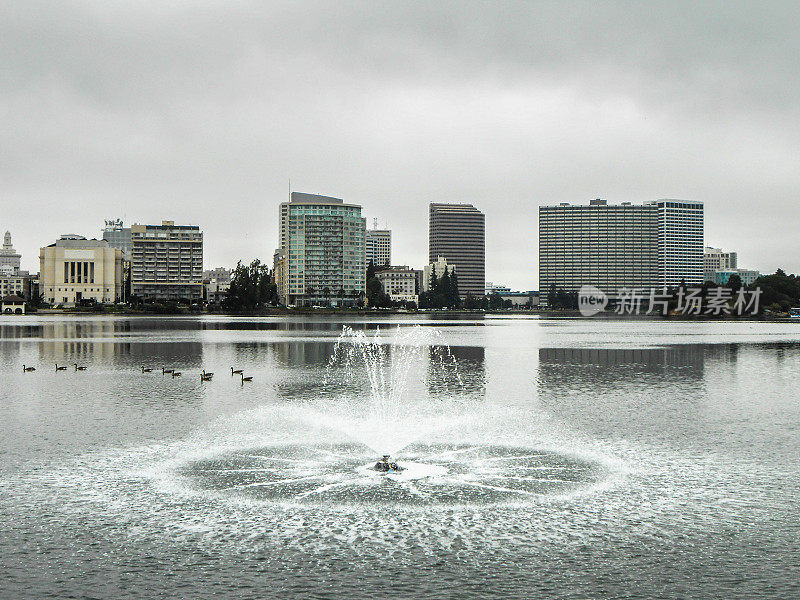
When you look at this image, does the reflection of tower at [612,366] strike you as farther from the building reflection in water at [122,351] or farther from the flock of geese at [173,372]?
the building reflection in water at [122,351]

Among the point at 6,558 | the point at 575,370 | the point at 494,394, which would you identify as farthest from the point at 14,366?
the point at 6,558

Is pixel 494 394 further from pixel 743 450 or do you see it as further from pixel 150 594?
pixel 150 594

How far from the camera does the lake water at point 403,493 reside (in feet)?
46.7

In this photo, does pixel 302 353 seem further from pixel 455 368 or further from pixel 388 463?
pixel 388 463

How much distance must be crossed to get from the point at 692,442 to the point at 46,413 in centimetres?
2643

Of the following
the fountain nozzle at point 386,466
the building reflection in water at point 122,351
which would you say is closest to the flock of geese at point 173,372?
the building reflection in water at point 122,351

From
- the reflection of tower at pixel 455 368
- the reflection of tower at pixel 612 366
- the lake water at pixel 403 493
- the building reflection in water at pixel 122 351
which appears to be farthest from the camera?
the building reflection in water at pixel 122 351

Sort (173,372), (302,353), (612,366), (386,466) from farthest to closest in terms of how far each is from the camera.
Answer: (302,353) → (612,366) → (173,372) → (386,466)

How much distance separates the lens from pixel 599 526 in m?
17.2

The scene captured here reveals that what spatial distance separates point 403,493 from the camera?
64.8 feet

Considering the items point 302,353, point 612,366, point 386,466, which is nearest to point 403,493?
point 386,466

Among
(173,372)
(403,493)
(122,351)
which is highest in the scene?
(173,372)

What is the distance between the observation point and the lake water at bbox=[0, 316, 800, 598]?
46.7 ft

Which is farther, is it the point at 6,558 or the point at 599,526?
the point at 599,526
